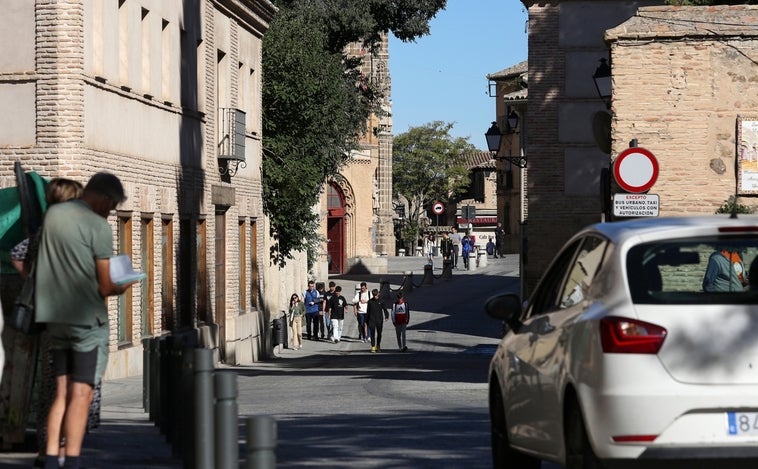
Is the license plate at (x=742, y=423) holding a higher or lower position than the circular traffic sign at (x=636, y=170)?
lower

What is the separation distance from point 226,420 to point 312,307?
1660 inches

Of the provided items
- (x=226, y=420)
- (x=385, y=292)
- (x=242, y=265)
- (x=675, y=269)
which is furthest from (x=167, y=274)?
(x=385, y=292)

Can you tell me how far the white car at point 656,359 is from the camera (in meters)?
7.43

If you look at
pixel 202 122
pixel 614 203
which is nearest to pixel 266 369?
pixel 202 122

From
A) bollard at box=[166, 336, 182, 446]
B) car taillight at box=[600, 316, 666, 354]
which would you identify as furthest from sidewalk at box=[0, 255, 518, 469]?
car taillight at box=[600, 316, 666, 354]

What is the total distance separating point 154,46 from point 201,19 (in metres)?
4.05

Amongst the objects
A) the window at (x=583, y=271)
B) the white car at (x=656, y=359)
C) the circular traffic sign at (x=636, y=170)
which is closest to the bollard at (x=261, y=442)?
the white car at (x=656, y=359)

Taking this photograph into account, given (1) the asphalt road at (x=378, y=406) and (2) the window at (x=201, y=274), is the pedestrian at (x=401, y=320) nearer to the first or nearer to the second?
(1) the asphalt road at (x=378, y=406)

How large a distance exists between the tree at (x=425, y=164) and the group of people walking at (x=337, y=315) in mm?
78832

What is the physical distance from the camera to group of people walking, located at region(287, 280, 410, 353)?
42.2m

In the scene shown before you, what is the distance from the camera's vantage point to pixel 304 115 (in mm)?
40656

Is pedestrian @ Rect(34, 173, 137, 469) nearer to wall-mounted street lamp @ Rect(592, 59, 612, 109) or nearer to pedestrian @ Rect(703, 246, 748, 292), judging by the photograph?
pedestrian @ Rect(703, 246, 748, 292)

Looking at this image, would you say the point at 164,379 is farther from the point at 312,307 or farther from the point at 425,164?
the point at 425,164

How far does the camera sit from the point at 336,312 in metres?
47.2
